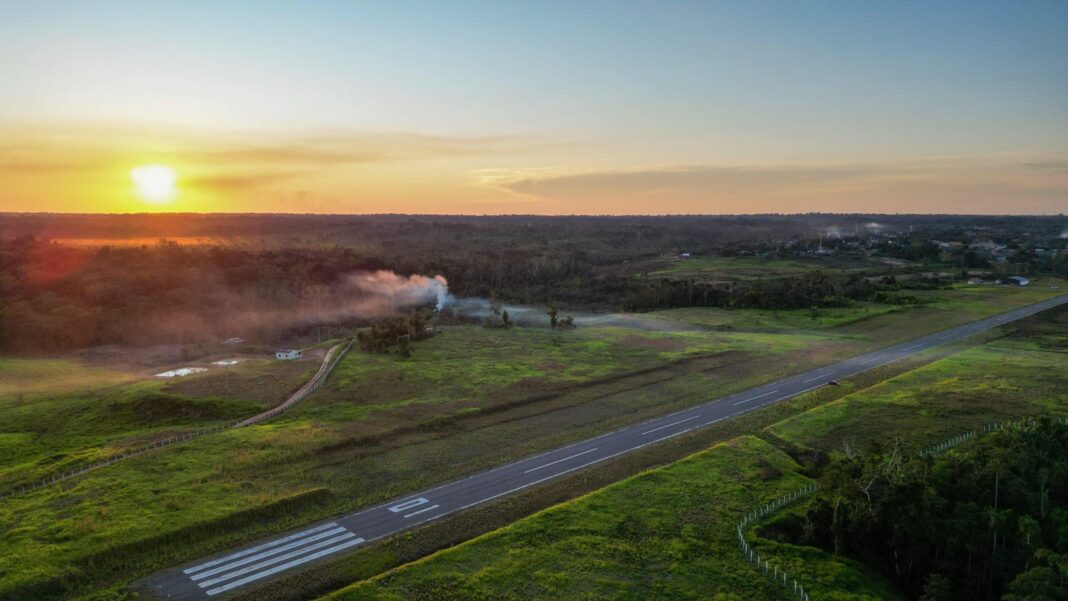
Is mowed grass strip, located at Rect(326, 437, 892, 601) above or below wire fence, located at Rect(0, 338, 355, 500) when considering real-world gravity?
below

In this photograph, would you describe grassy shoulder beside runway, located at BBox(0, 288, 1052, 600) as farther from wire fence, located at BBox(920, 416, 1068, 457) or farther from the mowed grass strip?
wire fence, located at BBox(920, 416, 1068, 457)

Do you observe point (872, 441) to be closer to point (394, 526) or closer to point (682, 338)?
point (394, 526)

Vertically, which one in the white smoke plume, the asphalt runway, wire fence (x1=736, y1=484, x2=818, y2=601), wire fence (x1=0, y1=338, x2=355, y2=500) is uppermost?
the white smoke plume

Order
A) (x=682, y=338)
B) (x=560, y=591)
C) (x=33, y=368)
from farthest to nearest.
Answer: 1. (x=682, y=338)
2. (x=33, y=368)
3. (x=560, y=591)

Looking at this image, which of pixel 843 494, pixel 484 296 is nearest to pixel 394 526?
pixel 843 494

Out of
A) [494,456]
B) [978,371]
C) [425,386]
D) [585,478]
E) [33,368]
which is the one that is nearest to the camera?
[585,478]

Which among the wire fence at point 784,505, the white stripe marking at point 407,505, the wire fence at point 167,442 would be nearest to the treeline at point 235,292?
the wire fence at point 167,442

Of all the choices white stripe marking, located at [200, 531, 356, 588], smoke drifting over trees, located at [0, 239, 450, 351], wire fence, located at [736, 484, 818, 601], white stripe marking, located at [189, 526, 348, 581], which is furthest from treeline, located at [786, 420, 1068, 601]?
smoke drifting over trees, located at [0, 239, 450, 351]
